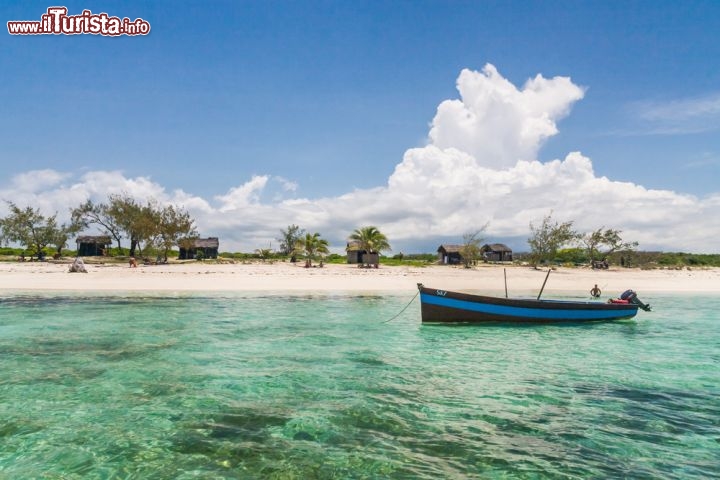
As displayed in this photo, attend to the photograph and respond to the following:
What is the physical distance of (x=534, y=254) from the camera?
59.1 m

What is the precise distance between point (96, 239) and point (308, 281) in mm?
42614

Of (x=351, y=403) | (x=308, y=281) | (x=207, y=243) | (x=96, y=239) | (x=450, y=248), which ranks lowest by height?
(x=351, y=403)

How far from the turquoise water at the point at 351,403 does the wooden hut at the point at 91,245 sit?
52474mm

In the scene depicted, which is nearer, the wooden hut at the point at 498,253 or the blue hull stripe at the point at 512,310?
the blue hull stripe at the point at 512,310

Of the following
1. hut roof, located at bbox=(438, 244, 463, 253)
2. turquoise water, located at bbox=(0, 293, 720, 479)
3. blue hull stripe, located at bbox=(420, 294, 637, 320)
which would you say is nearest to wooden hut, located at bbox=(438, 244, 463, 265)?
hut roof, located at bbox=(438, 244, 463, 253)

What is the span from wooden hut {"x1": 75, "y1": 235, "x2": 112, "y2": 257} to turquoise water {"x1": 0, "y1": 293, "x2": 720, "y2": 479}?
5247 centimetres

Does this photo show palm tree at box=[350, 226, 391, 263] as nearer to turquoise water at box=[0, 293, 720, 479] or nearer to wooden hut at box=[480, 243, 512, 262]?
wooden hut at box=[480, 243, 512, 262]

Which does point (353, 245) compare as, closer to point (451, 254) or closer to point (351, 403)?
point (451, 254)

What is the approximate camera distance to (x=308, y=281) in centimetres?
3800

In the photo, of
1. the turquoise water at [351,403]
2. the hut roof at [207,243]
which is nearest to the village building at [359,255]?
the hut roof at [207,243]

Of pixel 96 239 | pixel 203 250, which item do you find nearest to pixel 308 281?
pixel 203 250

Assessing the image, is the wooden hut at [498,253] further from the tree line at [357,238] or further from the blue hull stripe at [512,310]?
the blue hull stripe at [512,310]

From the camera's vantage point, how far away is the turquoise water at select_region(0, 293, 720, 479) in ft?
19.4

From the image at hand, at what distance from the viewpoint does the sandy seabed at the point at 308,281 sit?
3381cm
